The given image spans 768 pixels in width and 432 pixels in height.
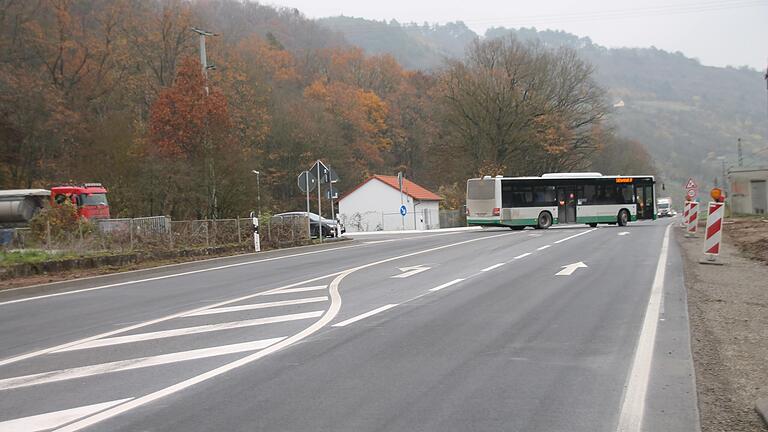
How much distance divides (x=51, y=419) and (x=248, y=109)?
178 ft

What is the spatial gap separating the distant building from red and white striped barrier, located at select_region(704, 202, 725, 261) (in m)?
46.3

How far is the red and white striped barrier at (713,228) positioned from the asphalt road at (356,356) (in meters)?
3.89

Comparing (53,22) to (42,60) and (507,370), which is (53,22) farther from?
(507,370)

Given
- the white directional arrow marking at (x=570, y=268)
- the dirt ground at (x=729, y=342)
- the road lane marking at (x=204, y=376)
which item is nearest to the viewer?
the road lane marking at (x=204, y=376)

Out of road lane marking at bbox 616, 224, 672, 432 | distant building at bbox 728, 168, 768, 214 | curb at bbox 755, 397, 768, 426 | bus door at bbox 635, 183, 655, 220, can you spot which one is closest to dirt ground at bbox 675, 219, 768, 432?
curb at bbox 755, 397, 768, 426

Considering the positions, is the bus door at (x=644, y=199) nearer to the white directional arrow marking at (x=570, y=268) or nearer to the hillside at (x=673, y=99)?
the white directional arrow marking at (x=570, y=268)

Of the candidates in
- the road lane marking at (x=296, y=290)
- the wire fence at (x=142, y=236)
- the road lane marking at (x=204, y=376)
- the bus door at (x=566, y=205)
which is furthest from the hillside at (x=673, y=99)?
the road lane marking at (x=204, y=376)

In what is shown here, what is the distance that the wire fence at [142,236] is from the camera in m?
20.5

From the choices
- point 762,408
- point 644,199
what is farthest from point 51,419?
point 644,199

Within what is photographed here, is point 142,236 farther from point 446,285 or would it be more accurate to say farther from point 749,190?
point 749,190

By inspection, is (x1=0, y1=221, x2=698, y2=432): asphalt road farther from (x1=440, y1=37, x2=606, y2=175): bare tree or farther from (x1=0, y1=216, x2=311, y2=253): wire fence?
(x1=440, y1=37, x2=606, y2=175): bare tree

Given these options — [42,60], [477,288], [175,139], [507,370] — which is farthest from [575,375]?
[42,60]

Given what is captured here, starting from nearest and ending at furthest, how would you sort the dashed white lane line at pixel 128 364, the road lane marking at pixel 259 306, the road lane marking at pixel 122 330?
the dashed white lane line at pixel 128 364, the road lane marking at pixel 122 330, the road lane marking at pixel 259 306

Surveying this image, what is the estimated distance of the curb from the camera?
541 centimetres
